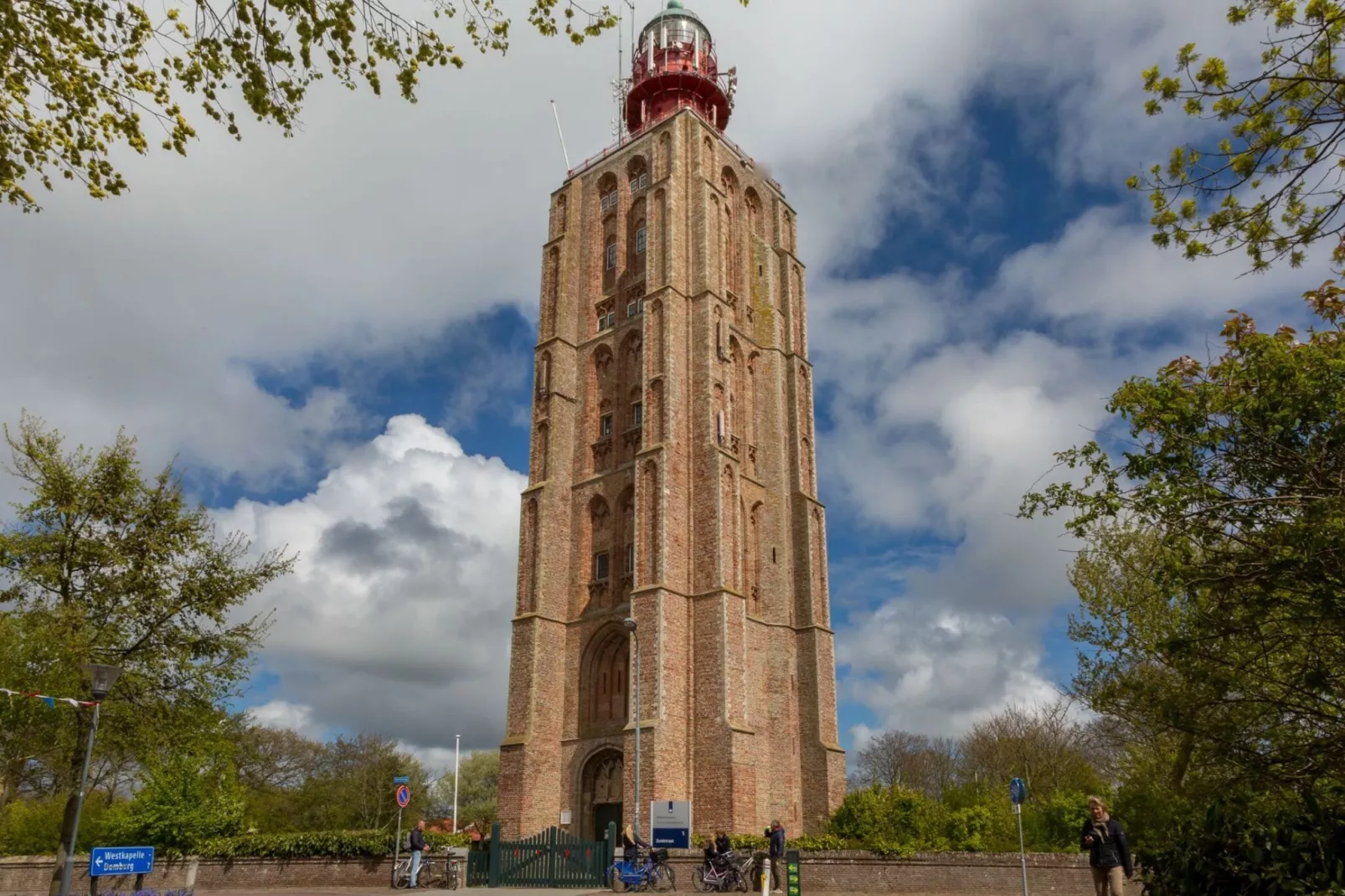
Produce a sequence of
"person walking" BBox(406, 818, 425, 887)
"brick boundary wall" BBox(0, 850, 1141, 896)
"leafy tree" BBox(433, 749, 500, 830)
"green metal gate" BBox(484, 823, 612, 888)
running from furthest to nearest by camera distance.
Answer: "leafy tree" BBox(433, 749, 500, 830)
"green metal gate" BBox(484, 823, 612, 888)
"brick boundary wall" BBox(0, 850, 1141, 896)
"person walking" BBox(406, 818, 425, 887)

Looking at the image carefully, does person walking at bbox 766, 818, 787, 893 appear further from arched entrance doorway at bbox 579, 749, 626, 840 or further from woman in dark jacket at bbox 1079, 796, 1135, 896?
arched entrance doorway at bbox 579, 749, 626, 840

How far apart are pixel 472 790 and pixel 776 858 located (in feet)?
187

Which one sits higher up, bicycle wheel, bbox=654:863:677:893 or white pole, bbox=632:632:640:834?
white pole, bbox=632:632:640:834

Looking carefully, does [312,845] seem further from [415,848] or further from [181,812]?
[181,812]

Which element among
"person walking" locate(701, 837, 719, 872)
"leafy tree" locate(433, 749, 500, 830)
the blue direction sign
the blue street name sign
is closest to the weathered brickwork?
the blue street name sign

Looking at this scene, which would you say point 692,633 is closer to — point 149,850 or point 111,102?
point 149,850

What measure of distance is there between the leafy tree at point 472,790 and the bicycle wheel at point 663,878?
51.9 meters

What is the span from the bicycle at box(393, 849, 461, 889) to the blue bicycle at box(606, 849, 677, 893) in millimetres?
3585

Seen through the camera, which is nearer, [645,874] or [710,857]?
[645,874]

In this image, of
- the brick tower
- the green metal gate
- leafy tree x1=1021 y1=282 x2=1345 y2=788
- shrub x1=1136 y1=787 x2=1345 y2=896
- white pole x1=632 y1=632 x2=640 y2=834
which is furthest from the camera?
the brick tower

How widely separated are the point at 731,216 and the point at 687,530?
15.9 metres

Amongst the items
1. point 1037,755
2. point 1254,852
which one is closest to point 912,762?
point 1037,755

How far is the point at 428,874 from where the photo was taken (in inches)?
864

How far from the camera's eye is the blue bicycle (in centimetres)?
2073
